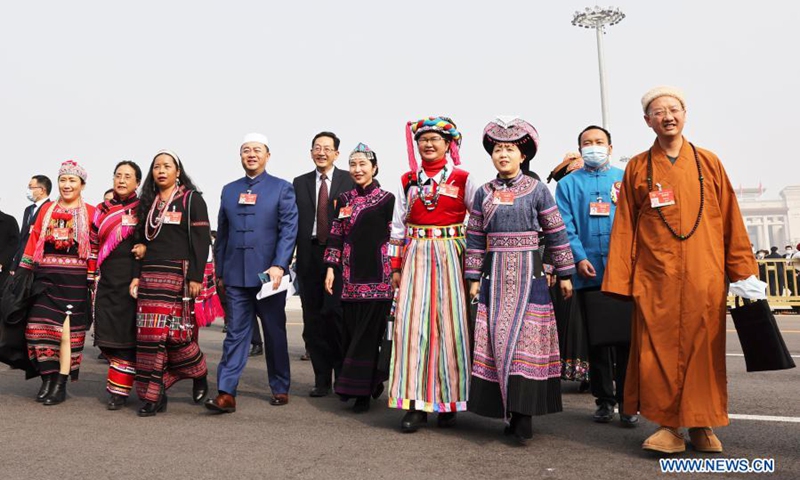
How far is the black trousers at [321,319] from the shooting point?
6.09 meters

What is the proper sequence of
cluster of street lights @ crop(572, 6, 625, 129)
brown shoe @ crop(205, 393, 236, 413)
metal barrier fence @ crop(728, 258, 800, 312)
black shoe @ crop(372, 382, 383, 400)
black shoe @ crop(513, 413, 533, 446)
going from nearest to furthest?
black shoe @ crop(513, 413, 533, 446), brown shoe @ crop(205, 393, 236, 413), black shoe @ crop(372, 382, 383, 400), metal barrier fence @ crop(728, 258, 800, 312), cluster of street lights @ crop(572, 6, 625, 129)

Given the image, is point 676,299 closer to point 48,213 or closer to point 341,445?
point 341,445

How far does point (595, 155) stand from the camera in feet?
16.8

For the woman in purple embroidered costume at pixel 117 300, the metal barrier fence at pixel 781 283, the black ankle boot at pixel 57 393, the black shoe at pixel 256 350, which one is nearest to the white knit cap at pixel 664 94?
the woman in purple embroidered costume at pixel 117 300

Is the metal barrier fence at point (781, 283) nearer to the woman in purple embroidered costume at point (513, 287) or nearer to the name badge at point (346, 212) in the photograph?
the name badge at point (346, 212)

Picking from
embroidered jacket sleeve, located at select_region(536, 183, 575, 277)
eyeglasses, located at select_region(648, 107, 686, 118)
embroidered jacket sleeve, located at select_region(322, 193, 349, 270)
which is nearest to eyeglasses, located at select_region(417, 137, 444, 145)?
embroidered jacket sleeve, located at select_region(536, 183, 575, 277)

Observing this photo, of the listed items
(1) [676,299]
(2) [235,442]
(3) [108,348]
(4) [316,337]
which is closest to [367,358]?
(4) [316,337]

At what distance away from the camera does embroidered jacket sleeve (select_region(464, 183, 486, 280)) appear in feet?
14.9

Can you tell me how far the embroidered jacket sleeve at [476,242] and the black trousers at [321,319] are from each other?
172 cm

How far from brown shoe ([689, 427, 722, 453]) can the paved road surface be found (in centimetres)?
7

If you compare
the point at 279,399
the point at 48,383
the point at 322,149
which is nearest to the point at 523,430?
the point at 279,399

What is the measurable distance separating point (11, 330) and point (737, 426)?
545cm

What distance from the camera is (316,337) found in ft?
20.5

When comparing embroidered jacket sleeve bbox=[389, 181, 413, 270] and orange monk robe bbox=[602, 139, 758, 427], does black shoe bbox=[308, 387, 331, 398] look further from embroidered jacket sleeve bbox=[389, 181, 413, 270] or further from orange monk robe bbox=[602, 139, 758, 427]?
orange monk robe bbox=[602, 139, 758, 427]
